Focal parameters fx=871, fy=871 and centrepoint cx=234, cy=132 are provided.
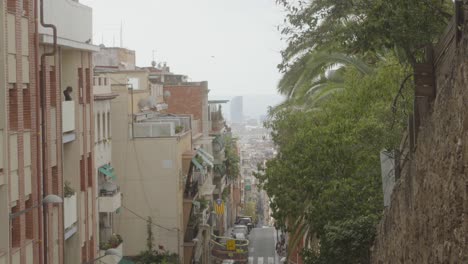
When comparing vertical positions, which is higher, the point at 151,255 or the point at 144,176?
the point at 144,176

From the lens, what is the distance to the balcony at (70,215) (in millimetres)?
25683

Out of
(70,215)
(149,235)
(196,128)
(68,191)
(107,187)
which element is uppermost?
(196,128)

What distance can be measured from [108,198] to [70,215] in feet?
26.2

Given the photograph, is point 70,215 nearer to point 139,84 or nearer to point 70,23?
point 70,23

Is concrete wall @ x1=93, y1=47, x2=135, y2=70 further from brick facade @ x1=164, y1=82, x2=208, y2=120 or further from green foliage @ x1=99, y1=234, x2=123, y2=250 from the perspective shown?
green foliage @ x1=99, y1=234, x2=123, y2=250

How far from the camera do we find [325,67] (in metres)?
28.1

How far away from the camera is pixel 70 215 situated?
26.2 m

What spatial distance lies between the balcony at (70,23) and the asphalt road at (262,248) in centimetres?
3933

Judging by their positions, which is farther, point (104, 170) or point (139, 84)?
point (139, 84)

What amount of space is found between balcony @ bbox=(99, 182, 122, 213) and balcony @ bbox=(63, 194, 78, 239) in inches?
260

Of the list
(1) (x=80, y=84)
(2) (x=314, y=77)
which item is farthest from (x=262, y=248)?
(1) (x=80, y=84)

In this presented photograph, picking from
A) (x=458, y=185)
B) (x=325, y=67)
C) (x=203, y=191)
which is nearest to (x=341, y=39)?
(x=458, y=185)

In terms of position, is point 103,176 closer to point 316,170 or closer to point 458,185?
point 316,170

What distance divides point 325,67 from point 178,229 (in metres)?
17.1
